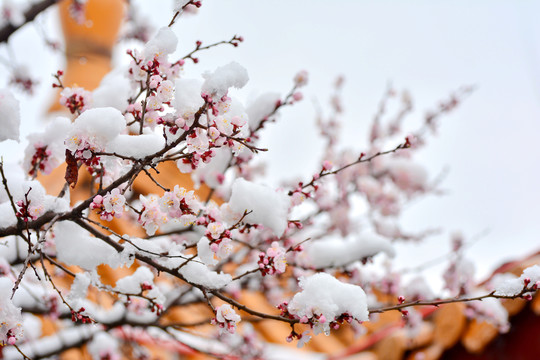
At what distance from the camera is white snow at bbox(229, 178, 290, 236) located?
1.49 meters

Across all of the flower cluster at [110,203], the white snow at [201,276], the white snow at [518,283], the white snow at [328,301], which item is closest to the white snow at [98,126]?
the flower cluster at [110,203]

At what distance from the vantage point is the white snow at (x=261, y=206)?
149cm

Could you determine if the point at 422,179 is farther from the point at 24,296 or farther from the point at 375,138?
the point at 24,296

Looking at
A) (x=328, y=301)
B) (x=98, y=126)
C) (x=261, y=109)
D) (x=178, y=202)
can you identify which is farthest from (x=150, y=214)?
(x=261, y=109)

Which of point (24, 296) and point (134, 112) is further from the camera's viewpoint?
point (24, 296)

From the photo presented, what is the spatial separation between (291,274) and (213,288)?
1183mm

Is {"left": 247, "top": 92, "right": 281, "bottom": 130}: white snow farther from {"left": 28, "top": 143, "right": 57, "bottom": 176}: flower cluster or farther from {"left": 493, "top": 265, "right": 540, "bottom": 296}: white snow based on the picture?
{"left": 493, "top": 265, "right": 540, "bottom": 296}: white snow

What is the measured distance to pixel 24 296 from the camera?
2.19 metres

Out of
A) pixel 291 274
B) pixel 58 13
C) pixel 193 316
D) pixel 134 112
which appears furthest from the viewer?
pixel 58 13

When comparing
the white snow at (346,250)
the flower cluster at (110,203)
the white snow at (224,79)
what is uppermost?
the white snow at (346,250)

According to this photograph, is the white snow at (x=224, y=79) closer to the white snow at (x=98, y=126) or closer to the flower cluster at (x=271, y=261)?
the white snow at (x=98, y=126)

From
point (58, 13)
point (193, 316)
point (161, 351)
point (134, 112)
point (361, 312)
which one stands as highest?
point (58, 13)

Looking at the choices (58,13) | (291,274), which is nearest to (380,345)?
(291,274)

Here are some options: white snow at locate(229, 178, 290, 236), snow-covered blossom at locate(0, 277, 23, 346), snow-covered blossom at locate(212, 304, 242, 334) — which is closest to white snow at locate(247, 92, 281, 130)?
white snow at locate(229, 178, 290, 236)
